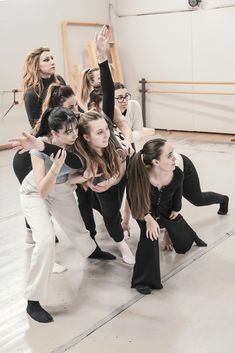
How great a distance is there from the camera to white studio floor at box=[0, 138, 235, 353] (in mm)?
2164

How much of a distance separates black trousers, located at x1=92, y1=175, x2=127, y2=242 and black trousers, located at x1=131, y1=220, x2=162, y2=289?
344 mm

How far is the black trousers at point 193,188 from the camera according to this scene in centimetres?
325

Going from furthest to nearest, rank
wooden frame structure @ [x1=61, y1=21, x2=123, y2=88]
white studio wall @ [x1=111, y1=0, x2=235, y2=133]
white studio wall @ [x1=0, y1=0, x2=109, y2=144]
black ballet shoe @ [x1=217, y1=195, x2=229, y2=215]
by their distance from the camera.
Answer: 1. wooden frame structure @ [x1=61, y1=21, x2=123, y2=88]
2. white studio wall @ [x1=111, y1=0, x2=235, y2=133]
3. white studio wall @ [x1=0, y1=0, x2=109, y2=144]
4. black ballet shoe @ [x1=217, y1=195, x2=229, y2=215]

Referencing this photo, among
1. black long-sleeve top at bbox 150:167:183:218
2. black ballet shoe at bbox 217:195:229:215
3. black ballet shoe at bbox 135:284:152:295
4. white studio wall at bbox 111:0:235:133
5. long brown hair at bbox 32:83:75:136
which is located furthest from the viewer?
white studio wall at bbox 111:0:235:133

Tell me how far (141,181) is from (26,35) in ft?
17.4

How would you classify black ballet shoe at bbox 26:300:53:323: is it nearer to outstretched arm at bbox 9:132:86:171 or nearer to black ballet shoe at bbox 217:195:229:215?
outstretched arm at bbox 9:132:86:171

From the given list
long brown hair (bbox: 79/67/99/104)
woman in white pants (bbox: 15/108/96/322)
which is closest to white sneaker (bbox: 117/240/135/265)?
woman in white pants (bbox: 15/108/96/322)

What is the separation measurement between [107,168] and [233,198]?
1750 mm

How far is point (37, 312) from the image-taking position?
241cm

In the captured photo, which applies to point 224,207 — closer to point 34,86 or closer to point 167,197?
point 167,197

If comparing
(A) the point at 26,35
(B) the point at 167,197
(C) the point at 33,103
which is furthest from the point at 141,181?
(A) the point at 26,35

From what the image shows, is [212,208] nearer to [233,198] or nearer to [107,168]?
[233,198]

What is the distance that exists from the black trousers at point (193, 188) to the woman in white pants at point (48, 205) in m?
0.86

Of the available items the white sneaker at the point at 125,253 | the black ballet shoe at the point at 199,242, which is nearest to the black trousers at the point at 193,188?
the black ballet shoe at the point at 199,242
